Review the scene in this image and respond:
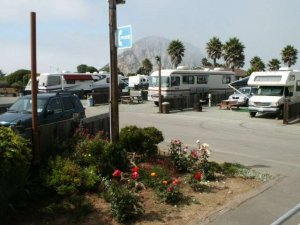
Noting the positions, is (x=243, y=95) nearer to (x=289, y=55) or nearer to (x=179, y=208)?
(x=179, y=208)

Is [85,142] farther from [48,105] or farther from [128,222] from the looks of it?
[48,105]

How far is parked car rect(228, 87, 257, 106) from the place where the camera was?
3371cm

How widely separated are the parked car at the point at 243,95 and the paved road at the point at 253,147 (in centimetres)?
772

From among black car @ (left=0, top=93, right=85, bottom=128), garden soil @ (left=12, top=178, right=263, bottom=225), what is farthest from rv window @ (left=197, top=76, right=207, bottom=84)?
garden soil @ (left=12, top=178, right=263, bottom=225)

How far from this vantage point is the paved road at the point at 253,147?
705 cm

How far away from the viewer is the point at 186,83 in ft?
117

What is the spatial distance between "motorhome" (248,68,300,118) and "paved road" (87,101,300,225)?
3.27 feet

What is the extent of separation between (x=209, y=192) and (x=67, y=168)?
114 inches

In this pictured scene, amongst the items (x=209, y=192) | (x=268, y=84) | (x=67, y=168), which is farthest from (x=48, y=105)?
(x=268, y=84)

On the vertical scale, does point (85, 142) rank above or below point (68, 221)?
above

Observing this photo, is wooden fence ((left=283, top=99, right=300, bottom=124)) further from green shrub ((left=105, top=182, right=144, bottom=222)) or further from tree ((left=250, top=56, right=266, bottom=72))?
tree ((left=250, top=56, right=266, bottom=72))

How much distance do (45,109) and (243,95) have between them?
24088 mm

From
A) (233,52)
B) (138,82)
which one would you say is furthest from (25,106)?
(233,52)

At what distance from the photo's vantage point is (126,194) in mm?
6371
